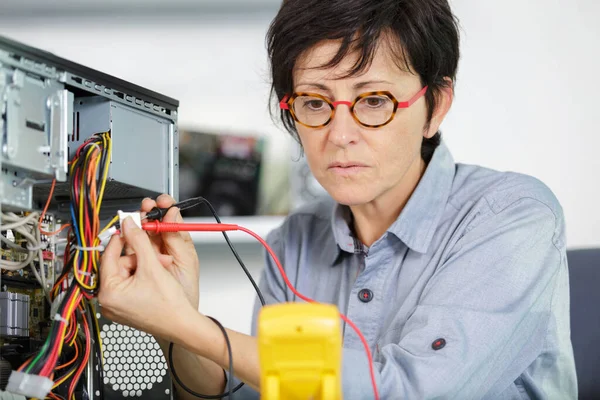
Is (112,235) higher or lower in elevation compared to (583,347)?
higher

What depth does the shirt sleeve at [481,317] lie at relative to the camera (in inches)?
40.4

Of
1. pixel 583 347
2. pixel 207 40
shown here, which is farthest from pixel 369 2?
pixel 207 40

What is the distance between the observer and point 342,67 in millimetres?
1267

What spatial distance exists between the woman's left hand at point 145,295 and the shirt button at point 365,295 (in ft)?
1.69

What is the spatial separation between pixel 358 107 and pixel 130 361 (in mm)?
588

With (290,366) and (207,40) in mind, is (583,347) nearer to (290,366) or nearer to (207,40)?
(290,366)

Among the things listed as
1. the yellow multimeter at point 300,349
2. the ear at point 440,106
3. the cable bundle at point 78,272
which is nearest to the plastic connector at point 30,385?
the cable bundle at point 78,272

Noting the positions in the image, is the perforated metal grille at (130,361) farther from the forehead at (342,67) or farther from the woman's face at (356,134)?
the forehead at (342,67)

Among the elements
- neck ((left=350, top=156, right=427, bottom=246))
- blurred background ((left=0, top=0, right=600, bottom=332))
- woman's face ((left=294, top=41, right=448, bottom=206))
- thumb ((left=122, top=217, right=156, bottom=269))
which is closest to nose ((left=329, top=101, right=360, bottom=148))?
woman's face ((left=294, top=41, right=448, bottom=206))

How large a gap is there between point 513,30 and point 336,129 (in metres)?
1.30

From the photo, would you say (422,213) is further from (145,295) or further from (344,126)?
(145,295)

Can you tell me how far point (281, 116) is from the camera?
5.41 ft

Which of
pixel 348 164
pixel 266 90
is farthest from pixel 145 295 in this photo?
pixel 266 90

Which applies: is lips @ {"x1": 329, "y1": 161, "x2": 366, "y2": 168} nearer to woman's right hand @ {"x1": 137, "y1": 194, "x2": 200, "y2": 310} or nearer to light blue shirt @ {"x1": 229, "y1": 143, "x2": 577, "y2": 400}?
light blue shirt @ {"x1": 229, "y1": 143, "x2": 577, "y2": 400}
